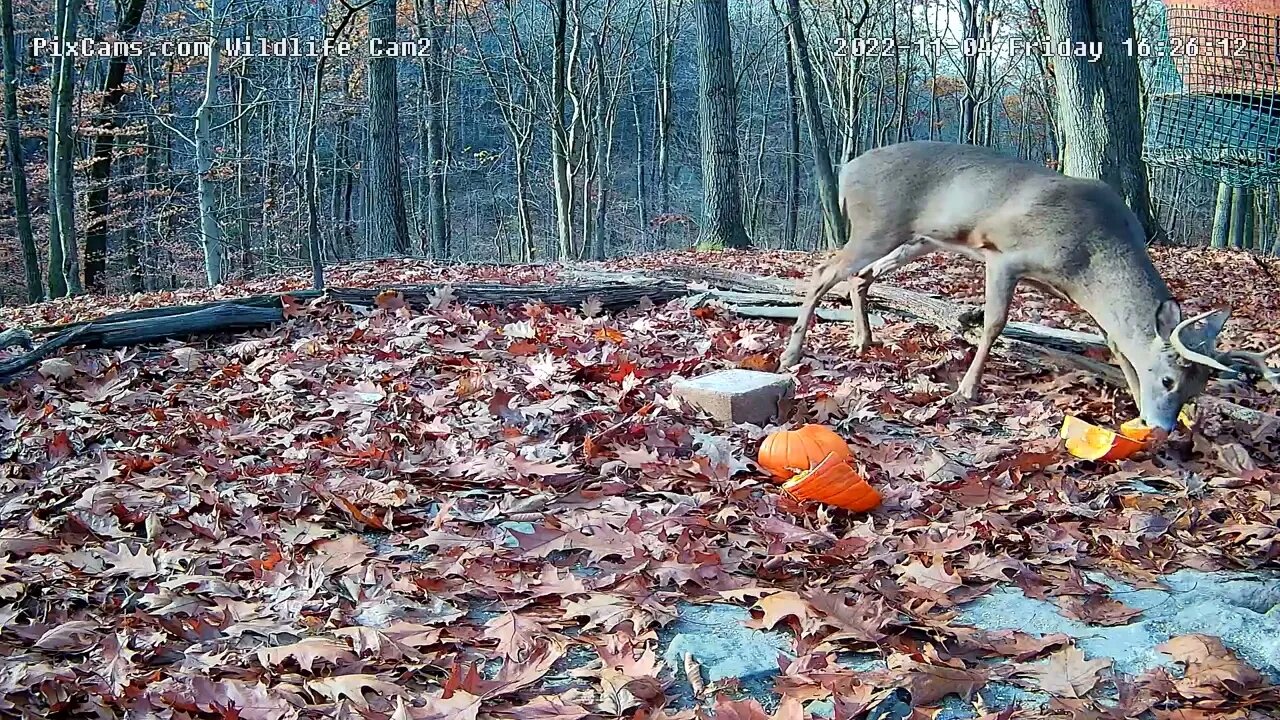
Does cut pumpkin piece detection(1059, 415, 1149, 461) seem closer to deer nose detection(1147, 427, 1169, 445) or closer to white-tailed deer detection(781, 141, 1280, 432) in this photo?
deer nose detection(1147, 427, 1169, 445)

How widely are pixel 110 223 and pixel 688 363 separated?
17.7 m

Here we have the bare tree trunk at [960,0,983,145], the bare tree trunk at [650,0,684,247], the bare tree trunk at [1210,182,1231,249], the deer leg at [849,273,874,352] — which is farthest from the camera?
the bare tree trunk at [650,0,684,247]

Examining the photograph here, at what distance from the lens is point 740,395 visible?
4508mm

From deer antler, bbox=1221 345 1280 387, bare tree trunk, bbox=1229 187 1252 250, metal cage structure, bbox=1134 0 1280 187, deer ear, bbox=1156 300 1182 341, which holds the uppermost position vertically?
metal cage structure, bbox=1134 0 1280 187

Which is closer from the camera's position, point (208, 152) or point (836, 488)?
point (836, 488)

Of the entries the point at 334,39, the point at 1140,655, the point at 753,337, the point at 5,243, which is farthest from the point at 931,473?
the point at 5,243

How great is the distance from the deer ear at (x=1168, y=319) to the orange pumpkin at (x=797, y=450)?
5.88ft

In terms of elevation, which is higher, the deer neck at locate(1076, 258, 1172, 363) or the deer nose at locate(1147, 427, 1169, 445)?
the deer neck at locate(1076, 258, 1172, 363)

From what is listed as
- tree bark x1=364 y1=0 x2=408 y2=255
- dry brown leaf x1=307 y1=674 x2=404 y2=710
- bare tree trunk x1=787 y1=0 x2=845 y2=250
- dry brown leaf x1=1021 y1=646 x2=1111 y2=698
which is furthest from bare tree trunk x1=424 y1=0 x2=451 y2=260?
dry brown leaf x1=1021 y1=646 x2=1111 y2=698

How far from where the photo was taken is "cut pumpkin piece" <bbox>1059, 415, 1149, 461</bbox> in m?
4.18

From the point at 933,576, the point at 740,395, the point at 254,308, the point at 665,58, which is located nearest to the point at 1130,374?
the point at 740,395

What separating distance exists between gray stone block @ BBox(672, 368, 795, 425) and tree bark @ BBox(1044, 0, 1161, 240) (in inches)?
263

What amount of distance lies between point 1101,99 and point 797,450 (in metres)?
7.85

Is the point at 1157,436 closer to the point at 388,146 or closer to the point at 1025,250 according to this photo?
the point at 1025,250
